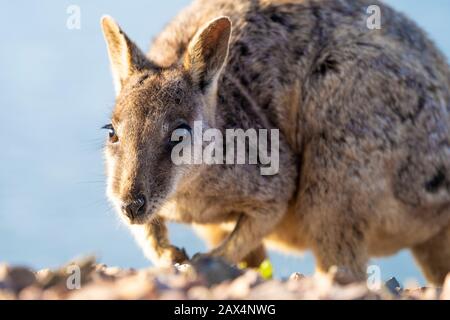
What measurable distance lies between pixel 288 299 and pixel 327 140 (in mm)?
4723

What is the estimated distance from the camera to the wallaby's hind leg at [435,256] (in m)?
9.62

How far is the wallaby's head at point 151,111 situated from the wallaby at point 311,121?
0.06 feet

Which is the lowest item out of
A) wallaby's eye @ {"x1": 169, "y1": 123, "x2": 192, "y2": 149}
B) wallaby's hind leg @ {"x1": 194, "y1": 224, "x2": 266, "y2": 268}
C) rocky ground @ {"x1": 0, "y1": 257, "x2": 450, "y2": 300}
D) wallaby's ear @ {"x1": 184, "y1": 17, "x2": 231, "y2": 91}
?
rocky ground @ {"x1": 0, "y1": 257, "x2": 450, "y2": 300}

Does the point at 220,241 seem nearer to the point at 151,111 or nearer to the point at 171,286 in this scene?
the point at 151,111

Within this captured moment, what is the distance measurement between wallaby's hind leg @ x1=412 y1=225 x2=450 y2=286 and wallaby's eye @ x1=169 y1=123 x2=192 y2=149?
11.5 feet

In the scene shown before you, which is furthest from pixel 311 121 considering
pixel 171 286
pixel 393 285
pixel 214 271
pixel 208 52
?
pixel 171 286

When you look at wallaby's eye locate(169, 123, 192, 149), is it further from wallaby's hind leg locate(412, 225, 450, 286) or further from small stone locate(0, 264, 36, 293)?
wallaby's hind leg locate(412, 225, 450, 286)

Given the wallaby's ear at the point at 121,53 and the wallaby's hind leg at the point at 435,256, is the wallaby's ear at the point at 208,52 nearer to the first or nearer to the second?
the wallaby's ear at the point at 121,53

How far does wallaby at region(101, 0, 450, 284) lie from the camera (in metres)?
8.40

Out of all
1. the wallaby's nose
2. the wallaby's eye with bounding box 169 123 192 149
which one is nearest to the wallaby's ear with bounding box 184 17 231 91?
the wallaby's eye with bounding box 169 123 192 149

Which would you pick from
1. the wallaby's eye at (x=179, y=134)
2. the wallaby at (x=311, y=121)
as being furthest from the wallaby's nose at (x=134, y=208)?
the wallaby at (x=311, y=121)

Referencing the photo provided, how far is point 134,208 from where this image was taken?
7008 mm
